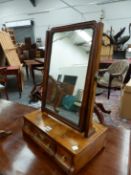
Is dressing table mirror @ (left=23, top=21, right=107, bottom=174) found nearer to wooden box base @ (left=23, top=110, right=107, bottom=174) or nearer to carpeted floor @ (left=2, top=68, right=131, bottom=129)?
wooden box base @ (left=23, top=110, right=107, bottom=174)

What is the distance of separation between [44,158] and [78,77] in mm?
340

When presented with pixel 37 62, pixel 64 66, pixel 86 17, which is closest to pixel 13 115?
pixel 64 66

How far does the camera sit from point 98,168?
0.63 metres

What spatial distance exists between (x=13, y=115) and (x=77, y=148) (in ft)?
1.81

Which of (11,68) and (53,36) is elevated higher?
(53,36)

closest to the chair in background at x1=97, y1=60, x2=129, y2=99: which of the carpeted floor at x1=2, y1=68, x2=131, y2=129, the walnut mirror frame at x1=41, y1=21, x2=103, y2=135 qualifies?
the carpeted floor at x1=2, y1=68, x2=131, y2=129

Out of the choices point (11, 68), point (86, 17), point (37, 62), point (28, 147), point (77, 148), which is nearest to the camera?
point (77, 148)

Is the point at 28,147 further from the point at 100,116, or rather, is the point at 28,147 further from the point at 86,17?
the point at 86,17

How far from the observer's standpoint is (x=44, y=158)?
0.68 metres

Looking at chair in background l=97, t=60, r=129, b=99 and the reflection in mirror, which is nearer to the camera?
the reflection in mirror

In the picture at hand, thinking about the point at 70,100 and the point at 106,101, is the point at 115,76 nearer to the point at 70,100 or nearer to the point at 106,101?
the point at 106,101

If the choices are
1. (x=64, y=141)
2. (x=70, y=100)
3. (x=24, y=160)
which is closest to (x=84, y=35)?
(x=70, y=100)

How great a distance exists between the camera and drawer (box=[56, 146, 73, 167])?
1.93 feet

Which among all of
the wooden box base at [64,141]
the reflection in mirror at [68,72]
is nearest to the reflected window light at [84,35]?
the reflection in mirror at [68,72]
